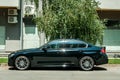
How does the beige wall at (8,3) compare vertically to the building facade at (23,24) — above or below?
above

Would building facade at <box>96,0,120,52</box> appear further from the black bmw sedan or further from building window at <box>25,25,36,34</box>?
the black bmw sedan

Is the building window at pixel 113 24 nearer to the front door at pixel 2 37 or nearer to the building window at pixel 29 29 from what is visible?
the building window at pixel 29 29

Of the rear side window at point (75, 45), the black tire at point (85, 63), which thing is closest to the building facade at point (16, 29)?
the rear side window at point (75, 45)

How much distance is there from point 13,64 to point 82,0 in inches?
256

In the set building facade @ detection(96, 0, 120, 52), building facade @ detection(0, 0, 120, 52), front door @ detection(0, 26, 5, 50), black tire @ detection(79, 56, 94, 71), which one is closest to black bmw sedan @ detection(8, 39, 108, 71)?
black tire @ detection(79, 56, 94, 71)

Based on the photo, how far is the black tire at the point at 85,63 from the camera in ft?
56.9

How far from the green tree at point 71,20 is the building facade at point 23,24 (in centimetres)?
580

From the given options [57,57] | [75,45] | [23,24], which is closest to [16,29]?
[23,24]

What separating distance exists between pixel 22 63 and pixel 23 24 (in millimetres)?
11434

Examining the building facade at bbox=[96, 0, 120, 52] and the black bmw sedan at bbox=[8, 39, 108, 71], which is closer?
the black bmw sedan at bbox=[8, 39, 108, 71]

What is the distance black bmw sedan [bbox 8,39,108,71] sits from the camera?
682 inches

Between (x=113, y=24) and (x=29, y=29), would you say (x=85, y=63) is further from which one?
(x=113, y=24)

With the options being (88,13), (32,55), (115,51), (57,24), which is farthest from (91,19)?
(115,51)

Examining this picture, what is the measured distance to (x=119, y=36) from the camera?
29359 mm
